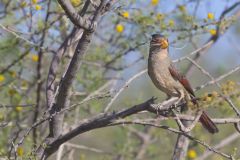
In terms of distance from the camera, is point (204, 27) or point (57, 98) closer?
point (57, 98)

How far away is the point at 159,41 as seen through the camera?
5.54 m

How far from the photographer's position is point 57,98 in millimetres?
4586

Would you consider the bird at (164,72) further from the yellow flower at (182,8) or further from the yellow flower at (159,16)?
the yellow flower at (182,8)

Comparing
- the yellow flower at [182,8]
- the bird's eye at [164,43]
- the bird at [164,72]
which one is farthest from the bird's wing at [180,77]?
the yellow flower at [182,8]

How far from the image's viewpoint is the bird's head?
5488mm

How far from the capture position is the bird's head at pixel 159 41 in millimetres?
5488

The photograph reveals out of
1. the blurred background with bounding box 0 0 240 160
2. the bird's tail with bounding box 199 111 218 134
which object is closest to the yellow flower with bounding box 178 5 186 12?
the blurred background with bounding box 0 0 240 160

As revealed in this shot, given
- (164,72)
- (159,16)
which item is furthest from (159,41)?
(159,16)

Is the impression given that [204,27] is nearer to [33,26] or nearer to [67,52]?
[67,52]

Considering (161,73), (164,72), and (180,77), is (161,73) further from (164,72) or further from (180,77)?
(180,77)

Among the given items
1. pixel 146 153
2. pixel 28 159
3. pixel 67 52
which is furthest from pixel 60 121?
pixel 146 153

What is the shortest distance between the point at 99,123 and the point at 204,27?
6.28 feet

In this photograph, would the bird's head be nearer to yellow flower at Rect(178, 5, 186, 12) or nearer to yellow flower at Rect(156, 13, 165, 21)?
yellow flower at Rect(156, 13, 165, 21)

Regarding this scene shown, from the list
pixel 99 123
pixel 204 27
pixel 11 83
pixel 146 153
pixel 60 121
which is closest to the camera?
pixel 99 123
